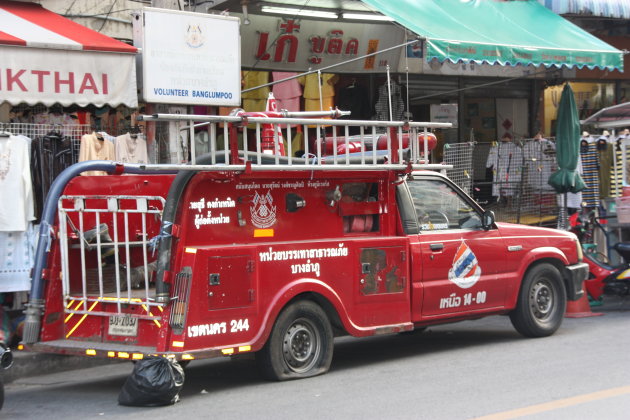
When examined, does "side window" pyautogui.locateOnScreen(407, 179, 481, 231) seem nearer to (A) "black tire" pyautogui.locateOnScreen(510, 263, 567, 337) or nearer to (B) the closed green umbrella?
(A) "black tire" pyautogui.locateOnScreen(510, 263, 567, 337)

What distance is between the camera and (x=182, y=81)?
1018cm

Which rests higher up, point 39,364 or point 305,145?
point 305,145

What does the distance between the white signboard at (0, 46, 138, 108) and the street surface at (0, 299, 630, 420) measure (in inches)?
118

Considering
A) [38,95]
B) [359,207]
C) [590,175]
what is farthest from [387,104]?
[38,95]

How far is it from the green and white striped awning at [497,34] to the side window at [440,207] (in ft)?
8.86

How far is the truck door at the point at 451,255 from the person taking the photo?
8469 millimetres

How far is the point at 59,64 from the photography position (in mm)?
9445

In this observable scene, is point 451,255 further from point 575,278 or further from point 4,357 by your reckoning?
point 4,357

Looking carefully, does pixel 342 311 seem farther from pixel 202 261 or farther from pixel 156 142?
pixel 156 142

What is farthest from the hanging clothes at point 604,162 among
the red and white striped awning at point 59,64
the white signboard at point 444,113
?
the red and white striped awning at point 59,64

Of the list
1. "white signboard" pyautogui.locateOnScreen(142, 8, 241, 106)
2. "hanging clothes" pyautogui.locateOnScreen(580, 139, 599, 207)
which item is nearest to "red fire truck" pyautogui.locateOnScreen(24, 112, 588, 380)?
"white signboard" pyautogui.locateOnScreen(142, 8, 241, 106)

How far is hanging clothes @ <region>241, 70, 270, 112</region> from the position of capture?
13102 mm

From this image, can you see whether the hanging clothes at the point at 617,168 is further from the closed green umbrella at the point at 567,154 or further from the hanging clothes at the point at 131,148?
the hanging clothes at the point at 131,148

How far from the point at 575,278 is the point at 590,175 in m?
4.56
